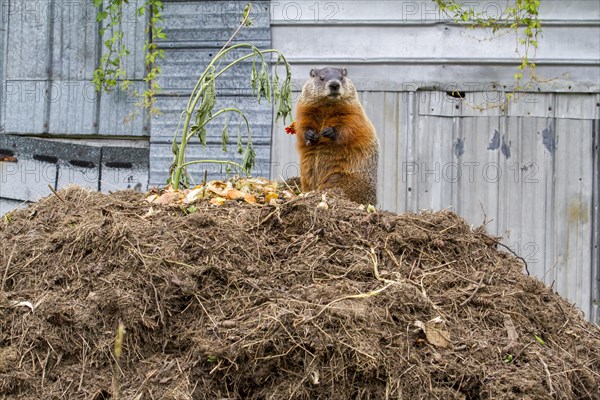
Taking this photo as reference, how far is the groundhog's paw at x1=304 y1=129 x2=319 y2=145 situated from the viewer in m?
7.14

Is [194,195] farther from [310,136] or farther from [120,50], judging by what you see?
[120,50]

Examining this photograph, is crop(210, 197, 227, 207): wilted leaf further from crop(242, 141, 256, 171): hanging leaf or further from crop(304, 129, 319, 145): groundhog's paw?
crop(304, 129, 319, 145): groundhog's paw

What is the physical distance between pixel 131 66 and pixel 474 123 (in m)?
3.78

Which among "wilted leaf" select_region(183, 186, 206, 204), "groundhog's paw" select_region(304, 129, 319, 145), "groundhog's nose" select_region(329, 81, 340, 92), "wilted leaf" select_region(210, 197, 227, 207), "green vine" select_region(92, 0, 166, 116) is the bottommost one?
"wilted leaf" select_region(210, 197, 227, 207)

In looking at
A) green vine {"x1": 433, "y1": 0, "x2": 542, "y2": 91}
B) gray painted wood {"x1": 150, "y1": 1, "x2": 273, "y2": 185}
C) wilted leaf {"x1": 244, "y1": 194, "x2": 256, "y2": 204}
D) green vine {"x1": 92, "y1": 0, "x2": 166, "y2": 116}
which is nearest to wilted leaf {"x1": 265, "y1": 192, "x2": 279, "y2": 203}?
wilted leaf {"x1": 244, "y1": 194, "x2": 256, "y2": 204}

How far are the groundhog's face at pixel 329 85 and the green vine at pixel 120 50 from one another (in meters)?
2.16

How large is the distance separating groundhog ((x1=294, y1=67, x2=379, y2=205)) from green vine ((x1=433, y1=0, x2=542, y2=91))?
6.87 feet

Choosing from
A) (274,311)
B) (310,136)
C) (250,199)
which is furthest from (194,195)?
(310,136)

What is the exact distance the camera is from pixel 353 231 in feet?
16.8

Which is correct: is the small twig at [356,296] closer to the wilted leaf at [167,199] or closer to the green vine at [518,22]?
the wilted leaf at [167,199]

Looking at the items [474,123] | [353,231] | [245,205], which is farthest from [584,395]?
[474,123]

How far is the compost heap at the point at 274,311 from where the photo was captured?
4.17 meters

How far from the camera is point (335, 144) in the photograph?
7203mm

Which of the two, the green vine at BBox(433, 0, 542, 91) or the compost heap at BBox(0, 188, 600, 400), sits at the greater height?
the green vine at BBox(433, 0, 542, 91)
